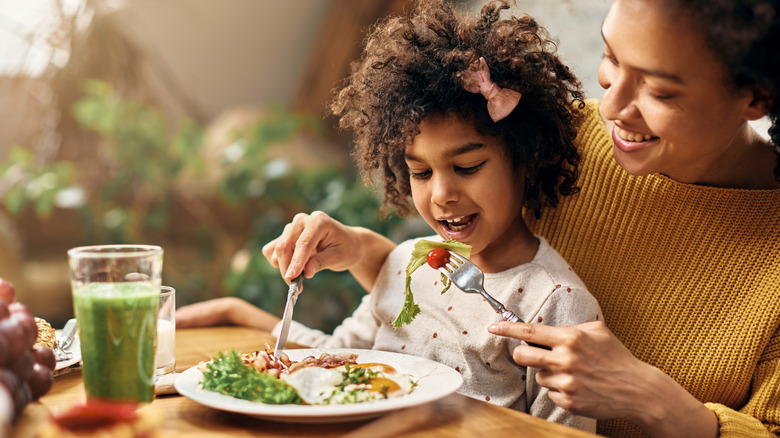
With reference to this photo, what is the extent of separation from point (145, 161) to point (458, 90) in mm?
2759

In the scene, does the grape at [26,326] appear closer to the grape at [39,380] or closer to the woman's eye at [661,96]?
the grape at [39,380]

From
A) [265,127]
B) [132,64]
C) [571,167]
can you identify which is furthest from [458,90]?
[132,64]

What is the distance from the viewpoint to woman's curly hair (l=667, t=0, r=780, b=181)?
1004 mm

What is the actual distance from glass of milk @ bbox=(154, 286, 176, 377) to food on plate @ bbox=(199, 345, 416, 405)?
0.45ft

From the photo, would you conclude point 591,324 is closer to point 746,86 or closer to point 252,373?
point 746,86

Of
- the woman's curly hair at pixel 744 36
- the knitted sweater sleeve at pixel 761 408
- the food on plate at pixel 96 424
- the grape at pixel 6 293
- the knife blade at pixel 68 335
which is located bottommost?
the knitted sweater sleeve at pixel 761 408

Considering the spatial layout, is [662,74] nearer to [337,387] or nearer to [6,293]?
[337,387]

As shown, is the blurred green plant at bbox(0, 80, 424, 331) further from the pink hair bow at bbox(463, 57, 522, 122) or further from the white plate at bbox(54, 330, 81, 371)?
the white plate at bbox(54, 330, 81, 371)

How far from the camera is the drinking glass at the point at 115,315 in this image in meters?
0.92

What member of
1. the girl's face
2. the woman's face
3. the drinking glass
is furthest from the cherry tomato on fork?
the drinking glass

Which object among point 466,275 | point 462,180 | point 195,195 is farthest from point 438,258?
point 195,195

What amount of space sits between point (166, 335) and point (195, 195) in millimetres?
3060

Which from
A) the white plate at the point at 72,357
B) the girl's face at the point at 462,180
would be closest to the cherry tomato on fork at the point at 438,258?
the girl's face at the point at 462,180

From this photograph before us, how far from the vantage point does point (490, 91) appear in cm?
133
